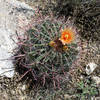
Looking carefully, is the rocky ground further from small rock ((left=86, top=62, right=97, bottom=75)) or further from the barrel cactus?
the barrel cactus

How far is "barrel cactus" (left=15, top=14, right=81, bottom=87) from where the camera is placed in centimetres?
221

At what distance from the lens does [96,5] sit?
3.36m

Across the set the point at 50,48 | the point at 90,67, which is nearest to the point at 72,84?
the point at 90,67

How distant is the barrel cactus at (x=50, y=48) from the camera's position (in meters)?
2.21

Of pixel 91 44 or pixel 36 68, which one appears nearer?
pixel 36 68

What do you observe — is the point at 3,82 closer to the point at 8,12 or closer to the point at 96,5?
the point at 8,12

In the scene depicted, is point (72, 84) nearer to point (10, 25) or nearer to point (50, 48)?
point (50, 48)

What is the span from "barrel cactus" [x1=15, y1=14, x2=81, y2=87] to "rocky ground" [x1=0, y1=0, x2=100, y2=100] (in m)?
0.38

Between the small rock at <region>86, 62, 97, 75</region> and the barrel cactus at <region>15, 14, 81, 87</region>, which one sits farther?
the small rock at <region>86, 62, 97, 75</region>

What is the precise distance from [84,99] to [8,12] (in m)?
1.61

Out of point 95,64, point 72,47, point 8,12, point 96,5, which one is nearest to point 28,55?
point 72,47

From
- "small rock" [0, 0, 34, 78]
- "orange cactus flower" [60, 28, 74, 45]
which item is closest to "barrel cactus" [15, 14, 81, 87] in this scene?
"orange cactus flower" [60, 28, 74, 45]

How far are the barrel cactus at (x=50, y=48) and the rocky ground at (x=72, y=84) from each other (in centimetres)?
38

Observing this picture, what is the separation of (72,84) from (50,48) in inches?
39.5
